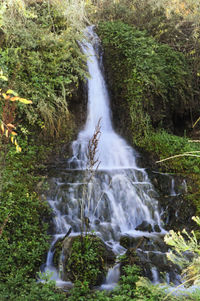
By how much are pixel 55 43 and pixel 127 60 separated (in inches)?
107

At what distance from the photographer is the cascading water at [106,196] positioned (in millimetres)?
5164

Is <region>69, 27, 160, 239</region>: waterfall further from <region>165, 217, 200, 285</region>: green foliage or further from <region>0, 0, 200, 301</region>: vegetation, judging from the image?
<region>165, 217, 200, 285</region>: green foliage

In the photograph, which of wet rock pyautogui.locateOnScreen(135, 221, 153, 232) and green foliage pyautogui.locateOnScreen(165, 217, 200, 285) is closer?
green foliage pyautogui.locateOnScreen(165, 217, 200, 285)

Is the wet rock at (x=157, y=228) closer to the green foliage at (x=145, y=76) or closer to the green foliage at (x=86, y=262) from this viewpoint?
the green foliage at (x=86, y=262)

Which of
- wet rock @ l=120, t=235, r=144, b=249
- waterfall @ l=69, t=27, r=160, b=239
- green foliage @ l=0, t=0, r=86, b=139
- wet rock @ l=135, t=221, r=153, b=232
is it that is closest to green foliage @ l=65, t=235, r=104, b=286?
waterfall @ l=69, t=27, r=160, b=239

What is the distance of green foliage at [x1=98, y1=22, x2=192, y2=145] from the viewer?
28.1ft

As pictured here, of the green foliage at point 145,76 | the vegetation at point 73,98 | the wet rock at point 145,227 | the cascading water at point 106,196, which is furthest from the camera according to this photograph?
the green foliage at point 145,76

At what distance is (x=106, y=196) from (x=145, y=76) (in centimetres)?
457

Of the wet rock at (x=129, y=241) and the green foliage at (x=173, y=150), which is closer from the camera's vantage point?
the wet rock at (x=129, y=241)

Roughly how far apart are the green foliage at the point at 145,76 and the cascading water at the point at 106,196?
1.37 meters

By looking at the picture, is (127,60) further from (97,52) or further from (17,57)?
(17,57)

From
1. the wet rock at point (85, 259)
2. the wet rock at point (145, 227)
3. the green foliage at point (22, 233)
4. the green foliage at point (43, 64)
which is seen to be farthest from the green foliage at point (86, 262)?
the green foliage at point (43, 64)

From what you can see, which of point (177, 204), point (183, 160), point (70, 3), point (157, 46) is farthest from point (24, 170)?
point (157, 46)

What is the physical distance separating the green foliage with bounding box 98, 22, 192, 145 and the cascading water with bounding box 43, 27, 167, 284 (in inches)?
53.9
